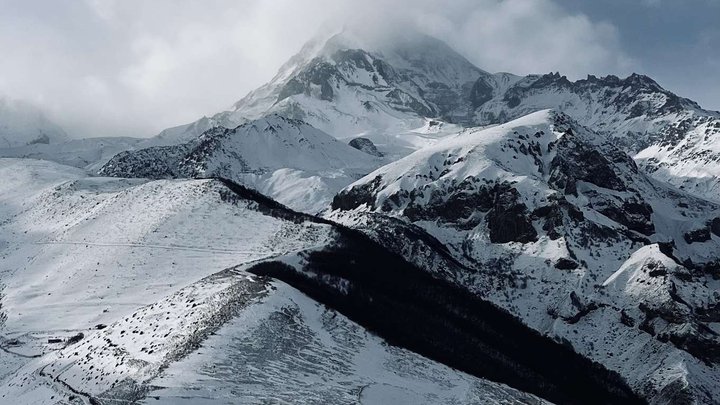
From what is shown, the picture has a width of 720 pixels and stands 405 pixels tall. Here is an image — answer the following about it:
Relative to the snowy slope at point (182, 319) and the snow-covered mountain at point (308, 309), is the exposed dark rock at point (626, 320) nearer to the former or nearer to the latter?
the snow-covered mountain at point (308, 309)

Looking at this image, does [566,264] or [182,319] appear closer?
[182,319]

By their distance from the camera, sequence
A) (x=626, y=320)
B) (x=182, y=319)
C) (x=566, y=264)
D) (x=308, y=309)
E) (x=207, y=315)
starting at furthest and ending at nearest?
1. (x=566, y=264)
2. (x=626, y=320)
3. (x=308, y=309)
4. (x=207, y=315)
5. (x=182, y=319)

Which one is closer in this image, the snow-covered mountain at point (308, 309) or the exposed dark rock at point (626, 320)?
the snow-covered mountain at point (308, 309)

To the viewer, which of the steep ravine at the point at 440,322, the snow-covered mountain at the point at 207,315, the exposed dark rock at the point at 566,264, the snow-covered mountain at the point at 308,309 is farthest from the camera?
the exposed dark rock at the point at 566,264

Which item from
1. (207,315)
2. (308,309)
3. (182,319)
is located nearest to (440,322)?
(308,309)

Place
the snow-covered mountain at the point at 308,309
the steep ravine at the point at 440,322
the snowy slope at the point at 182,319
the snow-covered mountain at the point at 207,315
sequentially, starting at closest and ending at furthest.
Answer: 1. the snowy slope at the point at 182,319
2. the snow-covered mountain at the point at 207,315
3. the snow-covered mountain at the point at 308,309
4. the steep ravine at the point at 440,322

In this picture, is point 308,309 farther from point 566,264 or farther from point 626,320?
point 566,264

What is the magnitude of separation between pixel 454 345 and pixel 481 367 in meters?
6.81

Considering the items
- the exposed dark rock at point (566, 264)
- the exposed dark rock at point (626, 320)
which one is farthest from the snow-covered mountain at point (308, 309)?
the exposed dark rock at point (626, 320)

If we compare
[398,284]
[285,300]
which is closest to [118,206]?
[398,284]

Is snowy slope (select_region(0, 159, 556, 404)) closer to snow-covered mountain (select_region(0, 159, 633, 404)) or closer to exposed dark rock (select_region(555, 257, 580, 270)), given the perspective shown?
snow-covered mountain (select_region(0, 159, 633, 404))

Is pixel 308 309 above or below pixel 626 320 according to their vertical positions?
below

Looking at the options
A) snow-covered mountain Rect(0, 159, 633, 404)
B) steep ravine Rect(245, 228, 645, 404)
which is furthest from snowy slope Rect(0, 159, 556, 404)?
steep ravine Rect(245, 228, 645, 404)

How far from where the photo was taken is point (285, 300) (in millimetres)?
88625
